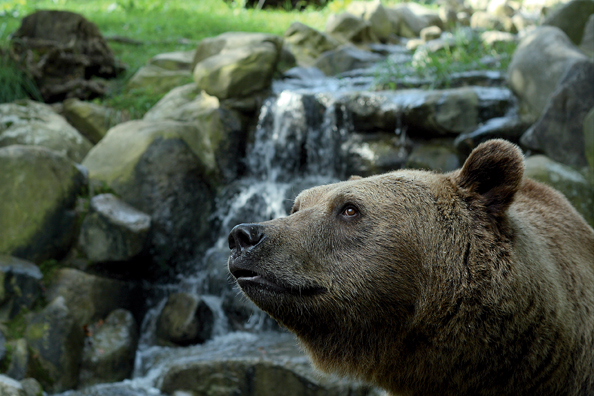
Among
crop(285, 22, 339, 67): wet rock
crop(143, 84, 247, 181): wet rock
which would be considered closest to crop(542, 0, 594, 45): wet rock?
crop(285, 22, 339, 67): wet rock

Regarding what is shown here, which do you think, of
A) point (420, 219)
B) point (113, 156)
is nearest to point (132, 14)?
point (113, 156)

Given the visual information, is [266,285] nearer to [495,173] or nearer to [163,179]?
[495,173]

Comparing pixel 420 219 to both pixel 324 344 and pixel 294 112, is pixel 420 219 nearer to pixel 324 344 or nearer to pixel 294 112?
pixel 324 344

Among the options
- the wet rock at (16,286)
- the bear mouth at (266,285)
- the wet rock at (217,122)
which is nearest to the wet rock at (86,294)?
the wet rock at (16,286)

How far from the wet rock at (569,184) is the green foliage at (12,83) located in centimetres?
919

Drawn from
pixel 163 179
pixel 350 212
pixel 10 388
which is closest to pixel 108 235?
pixel 163 179

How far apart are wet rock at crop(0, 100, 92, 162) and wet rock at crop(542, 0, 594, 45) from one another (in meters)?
9.48

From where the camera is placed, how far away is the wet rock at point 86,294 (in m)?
6.27

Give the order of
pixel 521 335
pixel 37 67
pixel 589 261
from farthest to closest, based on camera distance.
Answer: pixel 37 67 → pixel 589 261 → pixel 521 335

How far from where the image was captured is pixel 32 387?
5.31 m

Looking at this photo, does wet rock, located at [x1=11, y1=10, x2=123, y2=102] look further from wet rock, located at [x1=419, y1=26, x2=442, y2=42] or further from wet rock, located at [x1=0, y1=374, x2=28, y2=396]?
wet rock, located at [x1=419, y1=26, x2=442, y2=42]

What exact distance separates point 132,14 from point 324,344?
58.4 feet

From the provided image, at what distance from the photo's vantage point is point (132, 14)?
1781 cm

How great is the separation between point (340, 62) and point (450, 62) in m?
3.19
